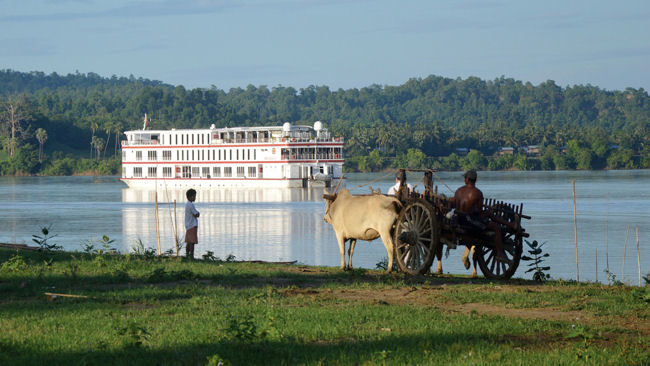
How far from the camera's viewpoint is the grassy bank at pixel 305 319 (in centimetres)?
796

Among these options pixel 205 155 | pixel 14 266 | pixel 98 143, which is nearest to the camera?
pixel 14 266

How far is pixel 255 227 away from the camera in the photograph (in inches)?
1607

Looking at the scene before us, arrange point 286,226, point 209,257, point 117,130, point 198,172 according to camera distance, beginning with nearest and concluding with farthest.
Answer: point 209,257 → point 286,226 → point 198,172 → point 117,130

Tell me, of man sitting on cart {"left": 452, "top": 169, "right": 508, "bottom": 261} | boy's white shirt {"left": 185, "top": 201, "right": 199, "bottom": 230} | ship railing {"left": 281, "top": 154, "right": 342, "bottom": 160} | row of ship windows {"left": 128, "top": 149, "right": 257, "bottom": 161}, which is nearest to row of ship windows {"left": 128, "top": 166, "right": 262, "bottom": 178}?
row of ship windows {"left": 128, "top": 149, "right": 257, "bottom": 161}

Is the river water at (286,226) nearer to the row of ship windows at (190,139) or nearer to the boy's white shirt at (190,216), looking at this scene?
the boy's white shirt at (190,216)

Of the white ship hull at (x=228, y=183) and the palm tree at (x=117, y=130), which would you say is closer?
the white ship hull at (x=228, y=183)

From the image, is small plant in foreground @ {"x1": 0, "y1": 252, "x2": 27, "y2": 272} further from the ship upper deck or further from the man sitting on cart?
the ship upper deck

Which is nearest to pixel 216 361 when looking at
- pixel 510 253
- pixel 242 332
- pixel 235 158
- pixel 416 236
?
pixel 242 332

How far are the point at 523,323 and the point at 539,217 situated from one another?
3604 cm

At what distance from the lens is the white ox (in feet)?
47.0

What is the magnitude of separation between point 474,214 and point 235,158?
65.4 m

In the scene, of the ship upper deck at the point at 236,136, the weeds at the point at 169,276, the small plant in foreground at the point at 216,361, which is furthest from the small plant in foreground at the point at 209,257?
the ship upper deck at the point at 236,136

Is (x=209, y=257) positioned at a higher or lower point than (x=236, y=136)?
lower

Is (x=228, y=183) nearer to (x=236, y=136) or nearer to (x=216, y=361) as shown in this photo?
(x=236, y=136)
